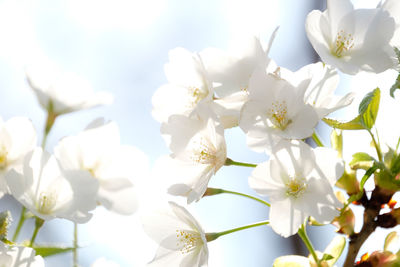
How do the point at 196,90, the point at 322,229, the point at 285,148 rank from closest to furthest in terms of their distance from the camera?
the point at 285,148 < the point at 196,90 < the point at 322,229

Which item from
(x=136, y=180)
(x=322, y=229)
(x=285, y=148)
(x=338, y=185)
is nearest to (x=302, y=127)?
(x=285, y=148)

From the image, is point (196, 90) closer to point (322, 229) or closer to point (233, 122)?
point (233, 122)

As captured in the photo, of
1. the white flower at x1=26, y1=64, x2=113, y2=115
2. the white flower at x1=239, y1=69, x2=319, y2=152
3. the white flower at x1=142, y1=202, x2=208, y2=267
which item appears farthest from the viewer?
the white flower at x1=26, y1=64, x2=113, y2=115

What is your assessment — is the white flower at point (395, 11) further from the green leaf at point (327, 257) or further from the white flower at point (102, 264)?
the white flower at point (102, 264)

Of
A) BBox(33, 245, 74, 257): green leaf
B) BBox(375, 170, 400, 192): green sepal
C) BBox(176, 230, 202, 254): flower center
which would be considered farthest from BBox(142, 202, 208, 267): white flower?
BBox(375, 170, 400, 192): green sepal

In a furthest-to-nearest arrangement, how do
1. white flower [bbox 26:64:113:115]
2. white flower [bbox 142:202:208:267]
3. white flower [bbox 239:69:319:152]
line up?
white flower [bbox 26:64:113:115], white flower [bbox 142:202:208:267], white flower [bbox 239:69:319:152]

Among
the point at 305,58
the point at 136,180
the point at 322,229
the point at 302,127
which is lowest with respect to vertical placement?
the point at 322,229

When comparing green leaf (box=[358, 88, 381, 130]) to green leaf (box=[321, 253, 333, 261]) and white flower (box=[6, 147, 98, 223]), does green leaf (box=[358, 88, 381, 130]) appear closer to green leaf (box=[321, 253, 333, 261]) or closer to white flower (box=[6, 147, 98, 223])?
green leaf (box=[321, 253, 333, 261])
